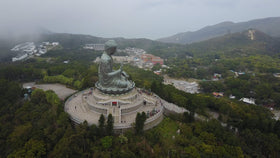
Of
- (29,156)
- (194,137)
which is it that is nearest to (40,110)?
(29,156)

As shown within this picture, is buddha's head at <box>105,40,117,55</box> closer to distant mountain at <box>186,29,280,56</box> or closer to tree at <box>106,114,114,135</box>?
tree at <box>106,114,114,135</box>

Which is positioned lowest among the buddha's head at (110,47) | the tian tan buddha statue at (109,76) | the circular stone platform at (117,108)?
the circular stone platform at (117,108)

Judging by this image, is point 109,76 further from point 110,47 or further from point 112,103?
point 110,47

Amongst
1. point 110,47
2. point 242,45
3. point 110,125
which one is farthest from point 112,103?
point 242,45

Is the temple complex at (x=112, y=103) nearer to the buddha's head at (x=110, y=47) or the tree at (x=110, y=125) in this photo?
the buddha's head at (x=110, y=47)

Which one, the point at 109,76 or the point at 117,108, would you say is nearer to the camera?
the point at 117,108

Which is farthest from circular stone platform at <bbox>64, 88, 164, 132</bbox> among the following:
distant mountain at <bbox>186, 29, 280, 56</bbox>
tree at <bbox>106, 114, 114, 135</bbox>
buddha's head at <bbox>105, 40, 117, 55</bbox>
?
distant mountain at <bbox>186, 29, 280, 56</bbox>

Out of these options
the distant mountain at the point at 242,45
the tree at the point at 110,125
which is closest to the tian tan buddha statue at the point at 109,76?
the tree at the point at 110,125
